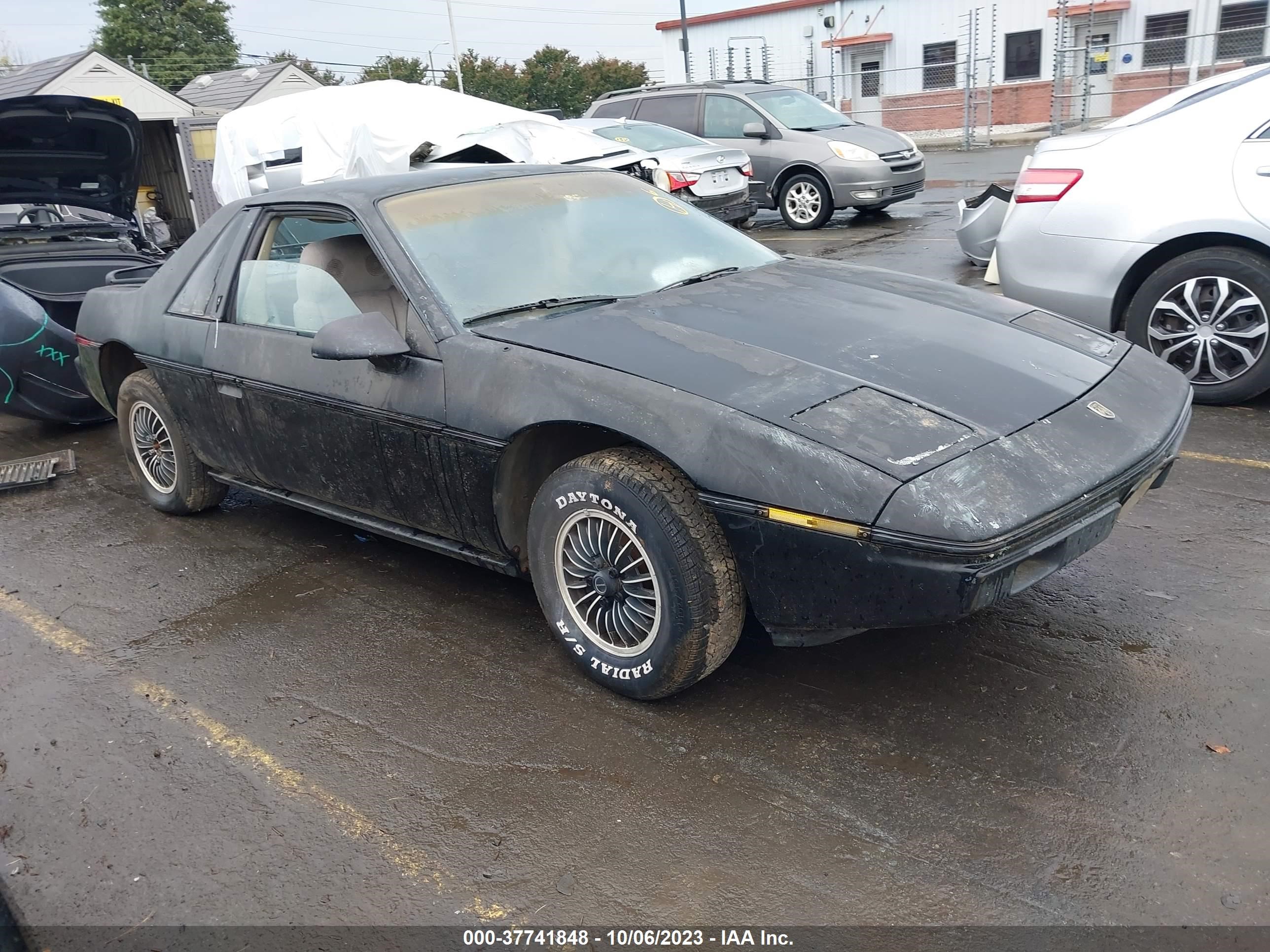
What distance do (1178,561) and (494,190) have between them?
9.52 ft

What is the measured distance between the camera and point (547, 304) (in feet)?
11.9

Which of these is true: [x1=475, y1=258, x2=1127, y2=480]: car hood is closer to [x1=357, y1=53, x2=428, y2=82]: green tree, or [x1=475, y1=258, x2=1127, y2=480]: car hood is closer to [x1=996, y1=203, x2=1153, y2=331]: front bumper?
[x1=996, y1=203, x2=1153, y2=331]: front bumper

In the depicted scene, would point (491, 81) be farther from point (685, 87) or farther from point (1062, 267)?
point (1062, 267)

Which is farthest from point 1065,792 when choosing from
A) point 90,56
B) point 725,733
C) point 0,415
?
point 90,56

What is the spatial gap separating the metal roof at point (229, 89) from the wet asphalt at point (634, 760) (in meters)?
19.8

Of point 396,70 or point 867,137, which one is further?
point 396,70

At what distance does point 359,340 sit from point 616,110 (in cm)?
→ 1238

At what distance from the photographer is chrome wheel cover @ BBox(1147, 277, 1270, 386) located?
16.3ft

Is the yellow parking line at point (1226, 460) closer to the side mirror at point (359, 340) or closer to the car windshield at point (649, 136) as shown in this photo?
the side mirror at point (359, 340)

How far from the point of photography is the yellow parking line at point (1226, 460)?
4527 millimetres

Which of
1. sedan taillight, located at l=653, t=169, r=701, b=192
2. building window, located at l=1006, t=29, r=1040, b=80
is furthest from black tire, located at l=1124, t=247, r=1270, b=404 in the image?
building window, located at l=1006, t=29, r=1040, b=80

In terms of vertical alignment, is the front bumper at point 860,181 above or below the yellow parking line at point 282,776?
above

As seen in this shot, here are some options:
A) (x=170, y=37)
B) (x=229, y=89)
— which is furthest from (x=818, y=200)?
(x=170, y=37)

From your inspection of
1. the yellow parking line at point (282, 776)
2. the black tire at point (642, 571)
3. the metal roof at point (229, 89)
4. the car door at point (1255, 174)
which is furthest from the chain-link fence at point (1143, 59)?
the yellow parking line at point (282, 776)
